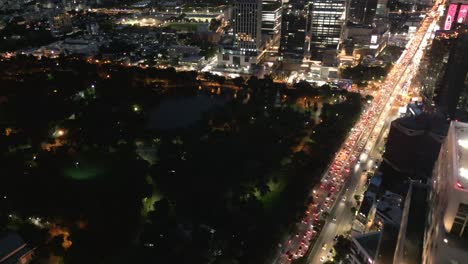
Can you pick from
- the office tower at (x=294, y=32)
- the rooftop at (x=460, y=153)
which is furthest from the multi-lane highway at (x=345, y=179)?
the office tower at (x=294, y=32)

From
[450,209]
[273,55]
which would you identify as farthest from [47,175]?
[273,55]

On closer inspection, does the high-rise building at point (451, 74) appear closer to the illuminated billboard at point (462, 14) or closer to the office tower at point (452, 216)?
the illuminated billboard at point (462, 14)

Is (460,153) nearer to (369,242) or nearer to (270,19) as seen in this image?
(369,242)

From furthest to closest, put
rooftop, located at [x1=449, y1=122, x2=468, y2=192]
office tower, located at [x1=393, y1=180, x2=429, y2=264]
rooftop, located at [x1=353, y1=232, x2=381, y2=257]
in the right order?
1. rooftop, located at [x1=353, y1=232, x2=381, y2=257]
2. office tower, located at [x1=393, y1=180, x2=429, y2=264]
3. rooftop, located at [x1=449, y1=122, x2=468, y2=192]

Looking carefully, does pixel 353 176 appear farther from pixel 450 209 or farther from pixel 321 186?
pixel 450 209

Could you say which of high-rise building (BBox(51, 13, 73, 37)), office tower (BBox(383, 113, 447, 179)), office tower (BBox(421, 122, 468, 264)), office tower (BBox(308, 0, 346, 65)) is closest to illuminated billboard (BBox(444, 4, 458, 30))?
office tower (BBox(308, 0, 346, 65))

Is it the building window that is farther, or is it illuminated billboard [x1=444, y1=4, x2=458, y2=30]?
illuminated billboard [x1=444, y1=4, x2=458, y2=30]

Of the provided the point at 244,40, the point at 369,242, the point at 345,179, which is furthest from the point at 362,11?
the point at 369,242

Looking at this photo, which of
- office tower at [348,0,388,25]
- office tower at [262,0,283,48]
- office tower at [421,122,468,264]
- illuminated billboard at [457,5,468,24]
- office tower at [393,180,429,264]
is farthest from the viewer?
office tower at [348,0,388,25]

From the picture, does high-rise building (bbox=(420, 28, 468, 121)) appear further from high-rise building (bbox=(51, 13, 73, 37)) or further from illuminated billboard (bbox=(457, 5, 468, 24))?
high-rise building (bbox=(51, 13, 73, 37))
